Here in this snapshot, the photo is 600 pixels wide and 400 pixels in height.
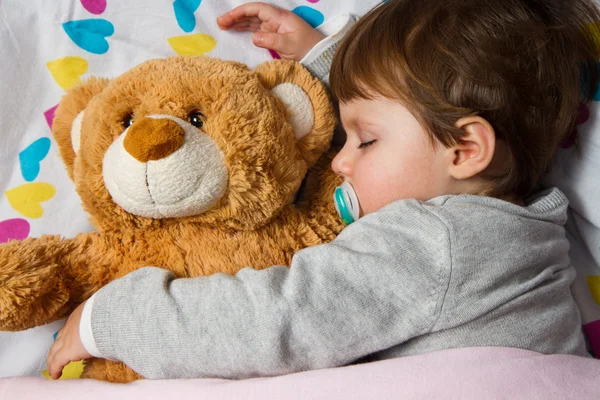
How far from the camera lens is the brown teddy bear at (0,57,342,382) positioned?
2.38ft

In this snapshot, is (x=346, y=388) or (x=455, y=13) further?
(x=455, y=13)

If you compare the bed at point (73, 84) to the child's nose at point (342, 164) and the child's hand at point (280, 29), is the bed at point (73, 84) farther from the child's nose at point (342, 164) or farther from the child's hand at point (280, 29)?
the child's nose at point (342, 164)

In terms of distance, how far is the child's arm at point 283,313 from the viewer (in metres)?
0.71

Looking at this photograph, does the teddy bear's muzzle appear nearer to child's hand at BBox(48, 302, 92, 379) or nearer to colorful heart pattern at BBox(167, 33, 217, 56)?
child's hand at BBox(48, 302, 92, 379)

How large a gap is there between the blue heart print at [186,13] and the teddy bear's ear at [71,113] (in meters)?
0.22

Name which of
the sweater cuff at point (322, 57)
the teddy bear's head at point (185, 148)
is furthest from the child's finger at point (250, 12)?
the teddy bear's head at point (185, 148)

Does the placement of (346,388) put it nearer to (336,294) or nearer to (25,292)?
(336,294)

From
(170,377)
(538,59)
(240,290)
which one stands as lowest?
(170,377)

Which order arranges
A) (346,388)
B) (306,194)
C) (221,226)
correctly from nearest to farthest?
(346,388) → (221,226) → (306,194)

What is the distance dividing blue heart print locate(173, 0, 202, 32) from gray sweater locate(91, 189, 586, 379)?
500 millimetres

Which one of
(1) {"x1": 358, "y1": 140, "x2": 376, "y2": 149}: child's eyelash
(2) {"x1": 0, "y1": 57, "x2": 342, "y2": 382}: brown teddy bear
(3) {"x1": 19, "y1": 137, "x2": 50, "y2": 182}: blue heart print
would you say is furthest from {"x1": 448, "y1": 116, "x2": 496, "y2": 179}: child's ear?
(3) {"x1": 19, "y1": 137, "x2": 50, "y2": 182}: blue heart print

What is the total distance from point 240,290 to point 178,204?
0.14 metres

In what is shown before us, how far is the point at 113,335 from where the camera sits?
0.73 m

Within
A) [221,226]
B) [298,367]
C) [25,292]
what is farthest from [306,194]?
[25,292]
